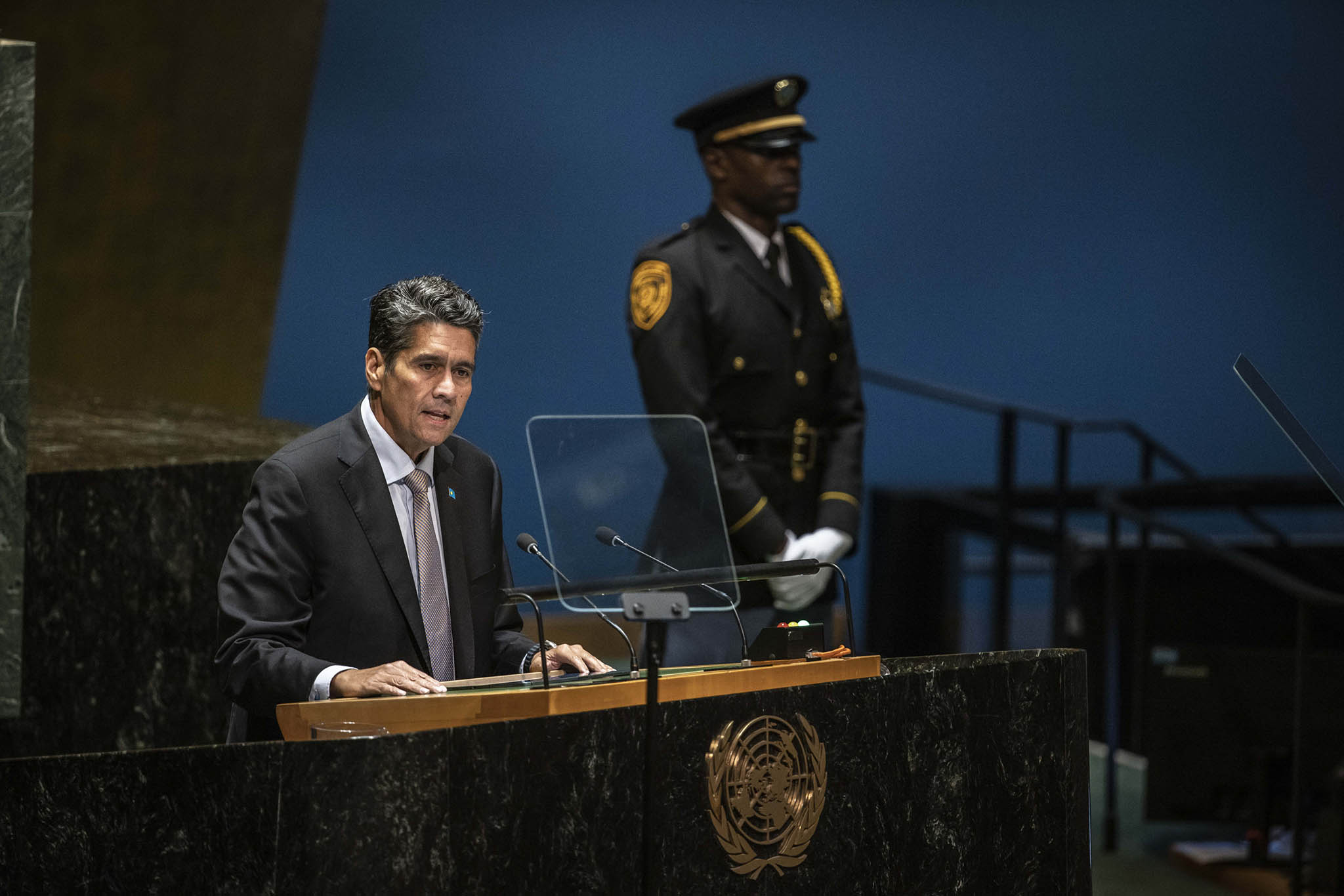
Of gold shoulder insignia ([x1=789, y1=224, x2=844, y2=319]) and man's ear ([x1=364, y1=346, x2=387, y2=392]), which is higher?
gold shoulder insignia ([x1=789, y1=224, x2=844, y2=319])

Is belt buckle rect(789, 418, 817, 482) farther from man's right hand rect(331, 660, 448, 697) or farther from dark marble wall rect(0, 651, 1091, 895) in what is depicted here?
man's right hand rect(331, 660, 448, 697)

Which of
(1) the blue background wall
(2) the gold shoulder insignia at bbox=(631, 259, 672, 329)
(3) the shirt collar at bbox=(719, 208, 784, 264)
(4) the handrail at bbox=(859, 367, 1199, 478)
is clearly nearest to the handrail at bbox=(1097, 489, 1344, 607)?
(4) the handrail at bbox=(859, 367, 1199, 478)

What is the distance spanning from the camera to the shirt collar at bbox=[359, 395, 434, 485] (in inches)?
77.9

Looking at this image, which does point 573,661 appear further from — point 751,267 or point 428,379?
point 751,267

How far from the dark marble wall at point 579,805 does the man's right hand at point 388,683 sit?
0.20 meters

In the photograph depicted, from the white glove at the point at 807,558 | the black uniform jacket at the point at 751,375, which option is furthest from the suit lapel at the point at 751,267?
the white glove at the point at 807,558

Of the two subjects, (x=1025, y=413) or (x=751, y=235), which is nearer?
(x=751, y=235)

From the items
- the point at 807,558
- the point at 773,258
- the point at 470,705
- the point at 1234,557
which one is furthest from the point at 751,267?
the point at 470,705

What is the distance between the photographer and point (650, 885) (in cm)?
151

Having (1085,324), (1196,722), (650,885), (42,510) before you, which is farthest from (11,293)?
(1085,324)

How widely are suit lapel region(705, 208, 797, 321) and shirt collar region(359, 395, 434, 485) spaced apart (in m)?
1.34

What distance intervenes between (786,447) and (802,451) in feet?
0.12

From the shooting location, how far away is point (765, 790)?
1.62 meters

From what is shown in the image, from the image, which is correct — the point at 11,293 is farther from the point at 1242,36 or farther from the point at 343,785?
the point at 1242,36
